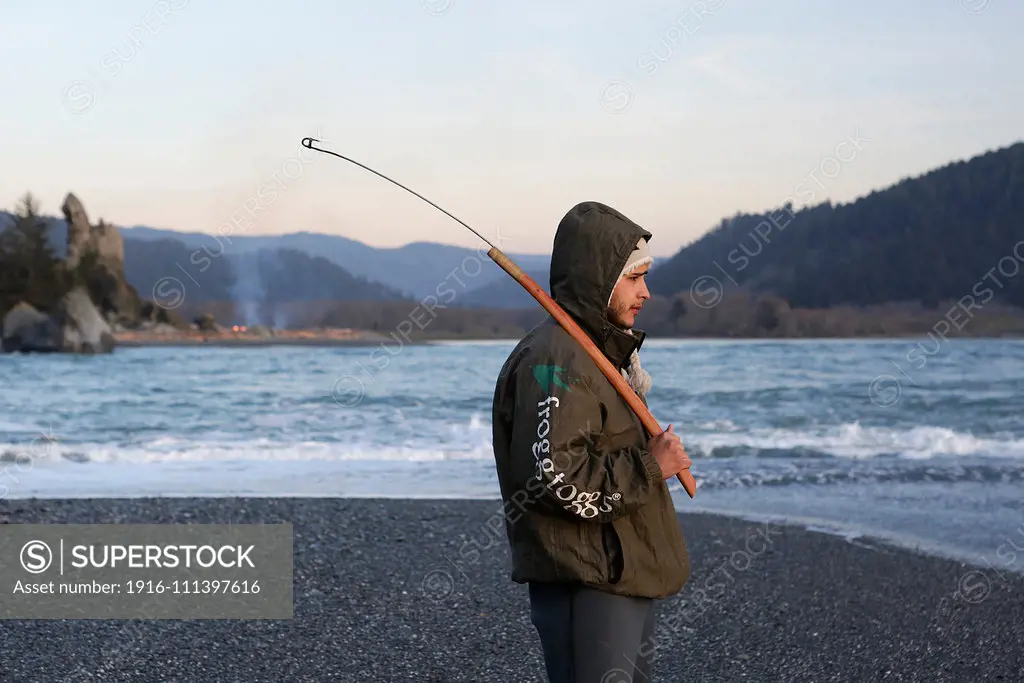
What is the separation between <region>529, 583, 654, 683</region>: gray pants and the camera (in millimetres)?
2096

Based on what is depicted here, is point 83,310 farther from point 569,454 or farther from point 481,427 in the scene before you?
point 569,454

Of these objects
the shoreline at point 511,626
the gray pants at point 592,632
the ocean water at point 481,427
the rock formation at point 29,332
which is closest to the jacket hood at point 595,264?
the gray pants at point 592,632

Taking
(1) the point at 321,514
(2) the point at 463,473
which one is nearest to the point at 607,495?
(1) the point at 321,514

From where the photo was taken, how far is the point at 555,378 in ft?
6.56

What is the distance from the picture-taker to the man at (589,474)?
78.7 inches

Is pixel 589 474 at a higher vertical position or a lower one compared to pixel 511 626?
higher

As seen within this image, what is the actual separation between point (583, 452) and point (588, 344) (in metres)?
0.22

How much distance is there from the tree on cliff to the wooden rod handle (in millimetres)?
56160

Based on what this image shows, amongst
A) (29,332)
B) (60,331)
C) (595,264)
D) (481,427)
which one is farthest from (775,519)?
(29,332)

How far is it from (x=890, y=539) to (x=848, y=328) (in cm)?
4351

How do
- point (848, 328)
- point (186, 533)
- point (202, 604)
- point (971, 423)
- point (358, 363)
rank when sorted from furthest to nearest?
point (848, 328) < point (358, 363) < point (971, 423) < point (186, 533) < point (202, 604)

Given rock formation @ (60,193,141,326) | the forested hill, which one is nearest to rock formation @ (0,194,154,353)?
rock formation @ (60,193,141,326)

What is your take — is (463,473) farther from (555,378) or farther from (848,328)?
(848,328)

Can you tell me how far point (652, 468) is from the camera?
2033mm
